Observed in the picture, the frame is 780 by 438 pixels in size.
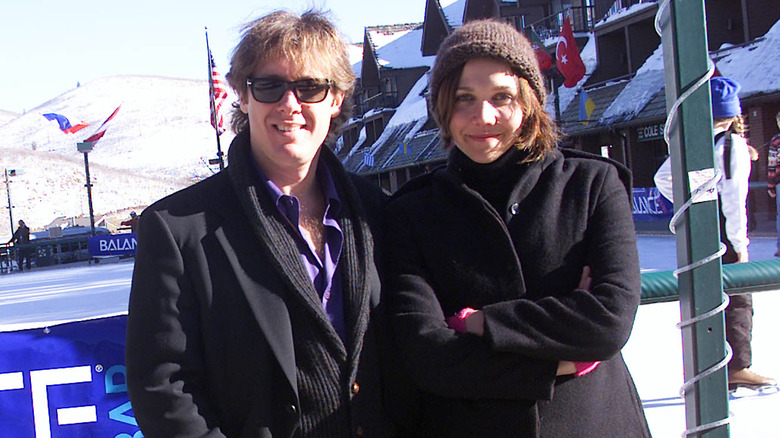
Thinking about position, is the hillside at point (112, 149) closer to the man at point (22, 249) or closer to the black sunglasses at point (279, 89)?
the man at point (22, 249)

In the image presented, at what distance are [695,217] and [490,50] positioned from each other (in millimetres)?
672

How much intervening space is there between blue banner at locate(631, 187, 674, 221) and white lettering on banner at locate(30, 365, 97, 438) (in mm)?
14143

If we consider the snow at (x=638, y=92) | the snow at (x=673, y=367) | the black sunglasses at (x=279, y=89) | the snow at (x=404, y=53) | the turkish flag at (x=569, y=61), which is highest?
the snow at (x=404, y=53)

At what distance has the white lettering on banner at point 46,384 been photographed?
3.12 metres

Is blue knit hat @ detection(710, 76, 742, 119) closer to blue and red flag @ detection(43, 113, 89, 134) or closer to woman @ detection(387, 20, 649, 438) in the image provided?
woman @ detection(387, 20, 649, 438)

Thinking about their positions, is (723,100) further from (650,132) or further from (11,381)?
(650,132)

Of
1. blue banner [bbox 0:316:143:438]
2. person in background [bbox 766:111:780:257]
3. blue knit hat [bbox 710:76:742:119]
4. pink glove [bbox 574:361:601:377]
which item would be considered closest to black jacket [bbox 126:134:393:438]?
pink glove [bbox 574:361:601:377]

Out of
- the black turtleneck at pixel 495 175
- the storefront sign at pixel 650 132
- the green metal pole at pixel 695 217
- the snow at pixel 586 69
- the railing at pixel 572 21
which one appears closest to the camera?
the green metal pole at pixel 695 217

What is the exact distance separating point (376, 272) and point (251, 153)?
50 cm

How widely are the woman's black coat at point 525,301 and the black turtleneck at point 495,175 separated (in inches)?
0.6

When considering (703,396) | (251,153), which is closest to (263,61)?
(251,153)

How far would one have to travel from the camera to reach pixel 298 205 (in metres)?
2.06

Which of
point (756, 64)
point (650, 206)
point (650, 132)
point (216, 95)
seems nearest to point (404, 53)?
point (216, 95)

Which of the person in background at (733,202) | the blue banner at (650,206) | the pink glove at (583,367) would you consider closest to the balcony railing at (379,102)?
the blue banner at (650,206)
